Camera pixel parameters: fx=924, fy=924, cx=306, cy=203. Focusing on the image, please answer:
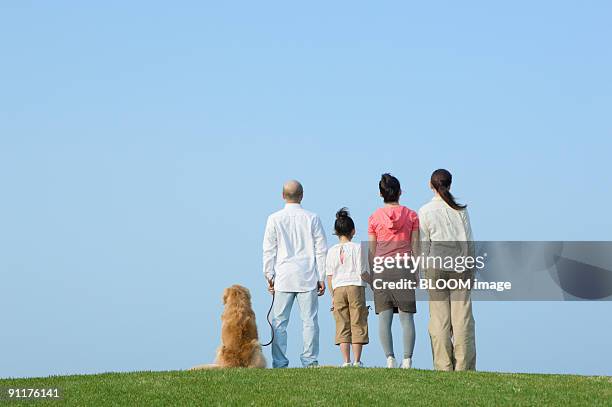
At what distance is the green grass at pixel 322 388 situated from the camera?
11.5 meters

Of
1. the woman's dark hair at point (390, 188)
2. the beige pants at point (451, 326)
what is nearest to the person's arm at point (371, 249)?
the woman's dark hair at point (390, 188)

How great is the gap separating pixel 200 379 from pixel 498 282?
5900 millimetres

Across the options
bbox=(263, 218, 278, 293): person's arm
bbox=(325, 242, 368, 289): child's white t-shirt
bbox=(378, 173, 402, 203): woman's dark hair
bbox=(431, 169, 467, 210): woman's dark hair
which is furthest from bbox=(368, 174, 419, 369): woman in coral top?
bbox=(263, 218, 278, 293): person's arm

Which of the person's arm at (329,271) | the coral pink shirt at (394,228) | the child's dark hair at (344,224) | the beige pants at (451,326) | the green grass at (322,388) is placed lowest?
the green grass at (322,388)

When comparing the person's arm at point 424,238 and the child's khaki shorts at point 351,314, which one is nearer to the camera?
the person's arm at point 424,238

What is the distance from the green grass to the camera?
11.5 metres

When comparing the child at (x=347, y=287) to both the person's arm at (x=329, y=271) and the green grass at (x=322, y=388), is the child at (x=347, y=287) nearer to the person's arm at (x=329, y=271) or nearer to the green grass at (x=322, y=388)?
the person's arm at (x=329, y=271)

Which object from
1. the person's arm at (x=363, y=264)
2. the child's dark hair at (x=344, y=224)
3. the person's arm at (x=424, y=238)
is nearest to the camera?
the person's arm at (x=424, y=238)

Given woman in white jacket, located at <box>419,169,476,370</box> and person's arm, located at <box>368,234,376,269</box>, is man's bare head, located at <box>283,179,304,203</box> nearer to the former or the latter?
person's arm, located at <box>368,234,376,269</box>

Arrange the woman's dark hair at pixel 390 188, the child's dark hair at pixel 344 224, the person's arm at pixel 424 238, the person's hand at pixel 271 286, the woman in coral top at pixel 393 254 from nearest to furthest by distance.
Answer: the person's arm at pixel 424 238
the woman in coral top at pixel 393 254
the woman's dark hair at pixel 390 188
the person's hand at pixel 271 286
the child's dark hair at pixel 344 224

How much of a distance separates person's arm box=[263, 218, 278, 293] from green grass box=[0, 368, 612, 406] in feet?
5.56

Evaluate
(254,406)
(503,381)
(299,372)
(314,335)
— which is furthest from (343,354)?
(254,406)

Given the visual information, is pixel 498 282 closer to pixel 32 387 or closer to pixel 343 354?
pixel 343 354

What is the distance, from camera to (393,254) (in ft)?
45.8
